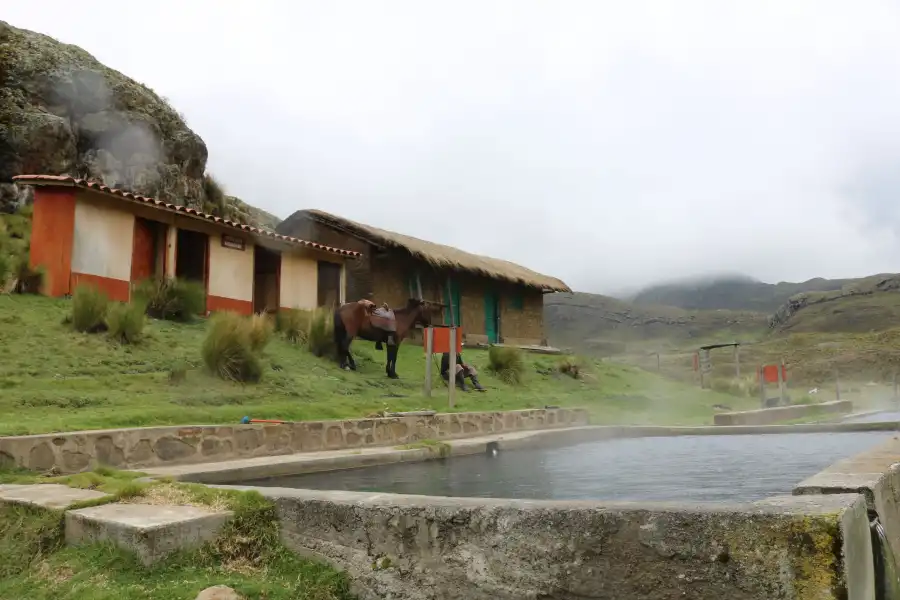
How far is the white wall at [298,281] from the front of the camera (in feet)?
61.5

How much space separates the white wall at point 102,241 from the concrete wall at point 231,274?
1998mm

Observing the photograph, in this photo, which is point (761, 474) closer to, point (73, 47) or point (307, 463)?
point (307, 463)

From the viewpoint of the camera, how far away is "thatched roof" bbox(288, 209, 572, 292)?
871 inches

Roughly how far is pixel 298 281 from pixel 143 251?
14.3ft

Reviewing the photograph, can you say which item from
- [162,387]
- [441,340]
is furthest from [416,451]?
[441,340]

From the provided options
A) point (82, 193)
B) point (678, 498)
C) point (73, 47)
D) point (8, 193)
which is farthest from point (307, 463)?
point (73, 47)

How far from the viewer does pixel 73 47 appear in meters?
27.1

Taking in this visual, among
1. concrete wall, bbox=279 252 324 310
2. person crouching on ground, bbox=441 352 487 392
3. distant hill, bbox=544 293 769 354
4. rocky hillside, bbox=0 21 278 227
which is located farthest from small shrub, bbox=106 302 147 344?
distant hill, bbox=544 293 769 354

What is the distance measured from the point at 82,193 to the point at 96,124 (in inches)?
475

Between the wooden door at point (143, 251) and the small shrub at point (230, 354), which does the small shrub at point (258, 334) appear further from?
the wooden door at point (143, 251)

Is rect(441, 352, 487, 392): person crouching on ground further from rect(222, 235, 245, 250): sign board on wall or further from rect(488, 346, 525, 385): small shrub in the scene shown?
rect(222, 235, 245, 250): sign board on wall

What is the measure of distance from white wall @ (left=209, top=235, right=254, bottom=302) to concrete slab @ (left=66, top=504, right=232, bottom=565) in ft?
44.3

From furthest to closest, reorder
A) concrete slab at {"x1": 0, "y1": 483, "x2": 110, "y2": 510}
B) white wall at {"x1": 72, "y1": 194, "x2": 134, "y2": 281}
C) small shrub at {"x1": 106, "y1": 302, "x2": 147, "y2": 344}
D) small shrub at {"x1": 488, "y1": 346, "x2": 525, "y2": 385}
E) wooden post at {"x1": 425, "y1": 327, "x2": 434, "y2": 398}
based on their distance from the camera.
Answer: small shrub at {"x1": 488, "y1": 346, "x2": 525, "y2": 385} < white wall at {"x1": 72, "y1": 194, "x2": 134, "y2": 281} < wooden post at {"x1": 425, "y1": 327, "x2": 434, "y2": 398} < small shrub at {"x1": 106, "y1": 302, "x2": 147, "y2": 344} < concrete slab at {"x1": 0, "y1": 483, "x2": 110, "y2": 510}

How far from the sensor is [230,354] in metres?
10.5
